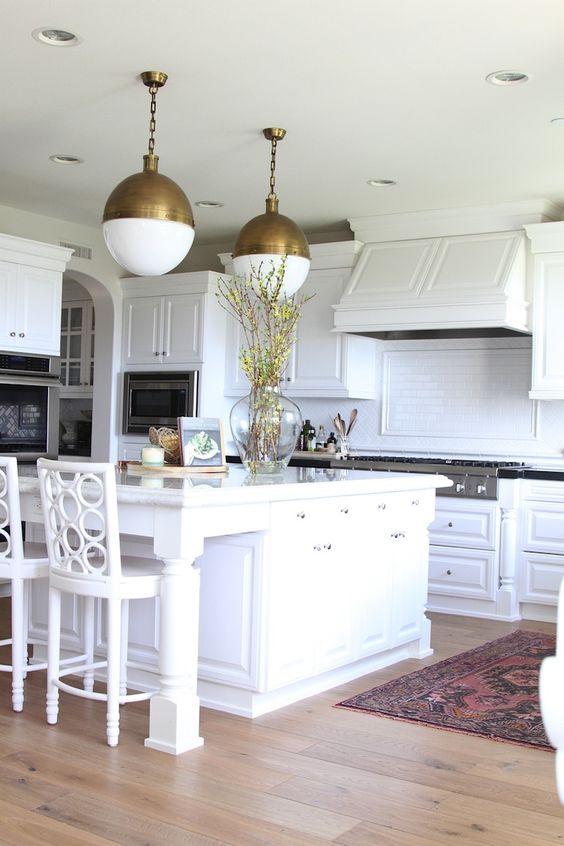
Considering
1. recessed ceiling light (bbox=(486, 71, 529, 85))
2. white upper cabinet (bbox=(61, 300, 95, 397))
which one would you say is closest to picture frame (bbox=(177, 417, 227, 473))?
recessed ceiling light (bbox=(486, 71, 529, 85))

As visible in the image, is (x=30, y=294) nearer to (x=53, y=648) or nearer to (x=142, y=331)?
(x=142, y=331)

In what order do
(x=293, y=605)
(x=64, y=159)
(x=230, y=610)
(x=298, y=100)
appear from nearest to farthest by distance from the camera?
(x=230, y=610), (x=293, y=605), (x=298, y=100), (x=64, y=159)

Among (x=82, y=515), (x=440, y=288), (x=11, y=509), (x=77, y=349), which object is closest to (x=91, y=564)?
(x=82, y=515)

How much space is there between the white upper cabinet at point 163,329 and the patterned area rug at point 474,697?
129 inches

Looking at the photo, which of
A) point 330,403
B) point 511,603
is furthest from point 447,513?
point 330,403

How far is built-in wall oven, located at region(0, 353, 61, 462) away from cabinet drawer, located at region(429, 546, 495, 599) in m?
2.57

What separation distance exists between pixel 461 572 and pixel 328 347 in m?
1.83

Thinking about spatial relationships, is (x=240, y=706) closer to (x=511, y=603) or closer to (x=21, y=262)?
(x=511, y=603)

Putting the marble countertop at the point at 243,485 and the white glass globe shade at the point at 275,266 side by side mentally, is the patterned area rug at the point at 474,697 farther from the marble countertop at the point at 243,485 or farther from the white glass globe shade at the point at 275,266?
the white glass globe shade at the point at 275,266

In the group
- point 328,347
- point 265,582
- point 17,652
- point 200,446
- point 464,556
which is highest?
point 328,347

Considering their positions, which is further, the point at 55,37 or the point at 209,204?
the point at 209,204

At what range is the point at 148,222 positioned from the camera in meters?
3.77

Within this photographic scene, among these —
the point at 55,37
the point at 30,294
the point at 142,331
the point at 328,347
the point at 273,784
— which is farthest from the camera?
the point at 142,331

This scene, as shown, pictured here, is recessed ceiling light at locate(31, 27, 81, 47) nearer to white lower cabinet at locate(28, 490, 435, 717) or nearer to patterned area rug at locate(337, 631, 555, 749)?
white lower cabinet at locate(28, 490, 435, 717)
